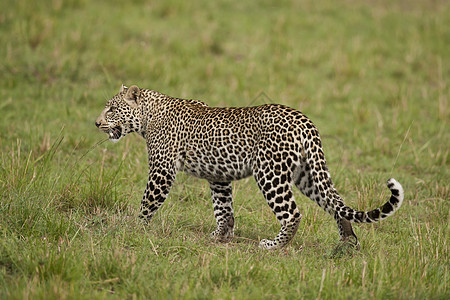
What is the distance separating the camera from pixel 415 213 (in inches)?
329

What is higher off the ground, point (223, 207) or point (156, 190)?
point (156, 190)

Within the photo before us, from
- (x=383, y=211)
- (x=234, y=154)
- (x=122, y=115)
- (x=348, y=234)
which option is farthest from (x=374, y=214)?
(x=122, y=115)

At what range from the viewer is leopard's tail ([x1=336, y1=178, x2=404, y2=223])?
5.71 meters

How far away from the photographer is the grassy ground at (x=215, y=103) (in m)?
5.63

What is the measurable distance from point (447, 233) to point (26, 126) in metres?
6.45

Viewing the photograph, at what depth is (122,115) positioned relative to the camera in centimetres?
763

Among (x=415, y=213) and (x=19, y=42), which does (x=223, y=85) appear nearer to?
(x=19, y=42)

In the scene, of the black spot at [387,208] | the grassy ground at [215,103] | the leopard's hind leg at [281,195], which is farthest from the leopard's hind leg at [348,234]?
the black spot at [387,208]

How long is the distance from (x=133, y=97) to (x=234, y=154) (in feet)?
5.35

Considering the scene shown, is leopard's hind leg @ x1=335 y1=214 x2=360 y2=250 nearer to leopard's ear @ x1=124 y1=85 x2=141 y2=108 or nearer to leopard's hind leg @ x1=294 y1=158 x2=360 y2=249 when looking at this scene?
leopard's hind leg @ x1=294 y1=158 x2=360 y2=249

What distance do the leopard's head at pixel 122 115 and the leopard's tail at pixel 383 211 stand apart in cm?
270

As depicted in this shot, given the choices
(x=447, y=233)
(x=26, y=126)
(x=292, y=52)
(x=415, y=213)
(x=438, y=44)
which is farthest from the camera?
(x=438, y=44)

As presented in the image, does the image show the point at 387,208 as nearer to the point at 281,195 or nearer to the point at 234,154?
the point at 281,195

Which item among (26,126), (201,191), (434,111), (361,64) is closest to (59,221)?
(201,191)
